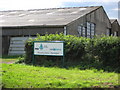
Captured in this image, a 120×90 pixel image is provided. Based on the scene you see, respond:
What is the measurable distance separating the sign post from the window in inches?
475

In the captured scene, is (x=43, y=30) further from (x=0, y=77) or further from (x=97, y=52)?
(x=0, y=77)

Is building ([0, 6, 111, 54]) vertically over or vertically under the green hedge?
over

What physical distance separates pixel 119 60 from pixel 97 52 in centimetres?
138

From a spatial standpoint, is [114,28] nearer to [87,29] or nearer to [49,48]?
[87,29]

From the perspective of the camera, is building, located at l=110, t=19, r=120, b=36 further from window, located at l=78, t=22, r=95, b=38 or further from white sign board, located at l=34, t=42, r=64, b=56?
white sign board, located at l=34, t=42, r=64, b=56

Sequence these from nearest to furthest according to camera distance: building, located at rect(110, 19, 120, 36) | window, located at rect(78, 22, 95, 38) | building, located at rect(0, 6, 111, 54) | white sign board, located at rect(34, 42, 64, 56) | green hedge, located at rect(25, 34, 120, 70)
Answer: green hedge, located at rect(25, 34, 120, 70), white sign board, located at rect(34, 42, 64, 56), building, located at rect(0, 6, 111, 54), window, located at rect(78, 22, 95, 38), building, located at rect(110, 19, 120, 36)

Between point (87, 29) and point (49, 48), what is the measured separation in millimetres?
15178

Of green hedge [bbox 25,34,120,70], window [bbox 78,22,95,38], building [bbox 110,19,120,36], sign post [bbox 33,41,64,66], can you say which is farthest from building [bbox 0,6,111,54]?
building [bbox 110,19,120,36]

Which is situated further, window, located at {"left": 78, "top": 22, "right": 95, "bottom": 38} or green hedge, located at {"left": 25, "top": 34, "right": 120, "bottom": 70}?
window, located at {"left": 78, "top": 22, "right": 95, "bottom": 38}

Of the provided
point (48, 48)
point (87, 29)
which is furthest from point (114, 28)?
point (48, 48)

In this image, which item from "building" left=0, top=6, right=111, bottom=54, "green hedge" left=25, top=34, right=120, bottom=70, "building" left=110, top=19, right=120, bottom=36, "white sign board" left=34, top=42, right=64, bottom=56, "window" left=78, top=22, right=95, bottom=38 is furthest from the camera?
"building" left=110, top=19, right=120, bottom=36

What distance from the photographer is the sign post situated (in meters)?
14.6

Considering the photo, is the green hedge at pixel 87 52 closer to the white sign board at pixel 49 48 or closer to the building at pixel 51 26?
the white sign board at pixel 49 48

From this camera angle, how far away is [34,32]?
24.3 m
